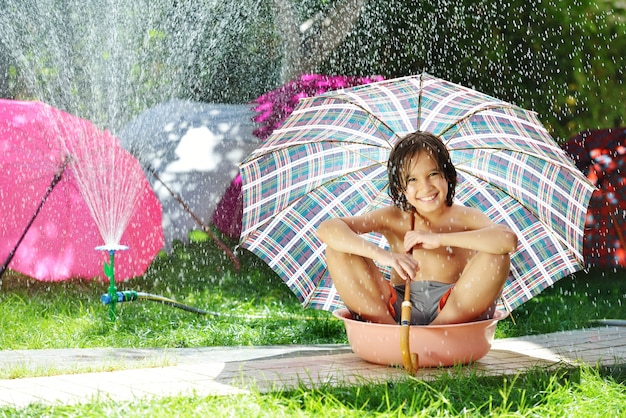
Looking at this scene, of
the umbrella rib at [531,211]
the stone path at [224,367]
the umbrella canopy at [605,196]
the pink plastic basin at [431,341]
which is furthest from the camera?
the umbrella canopy at [605,196]

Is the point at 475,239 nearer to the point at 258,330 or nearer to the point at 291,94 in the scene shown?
the point at 258,330

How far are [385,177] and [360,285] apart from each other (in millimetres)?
728

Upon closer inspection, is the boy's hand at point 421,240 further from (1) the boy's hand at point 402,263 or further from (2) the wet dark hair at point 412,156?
(2) the wet dark hair at point 412,156

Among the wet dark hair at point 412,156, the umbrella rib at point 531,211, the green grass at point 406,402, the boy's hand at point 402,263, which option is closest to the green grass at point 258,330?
the green grass at point 406,402

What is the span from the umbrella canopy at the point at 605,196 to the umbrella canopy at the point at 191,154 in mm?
2862

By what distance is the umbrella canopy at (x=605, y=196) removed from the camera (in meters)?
7.61

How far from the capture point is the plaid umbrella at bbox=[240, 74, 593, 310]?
3.88 m

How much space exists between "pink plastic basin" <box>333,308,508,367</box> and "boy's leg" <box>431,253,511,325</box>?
5 centimetres

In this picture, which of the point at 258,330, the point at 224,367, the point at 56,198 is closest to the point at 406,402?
the point at 224,367

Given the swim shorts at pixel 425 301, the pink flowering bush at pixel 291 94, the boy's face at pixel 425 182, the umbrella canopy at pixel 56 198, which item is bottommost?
the swim shorts at pixel 425 301

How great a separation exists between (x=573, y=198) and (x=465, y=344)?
85 cm

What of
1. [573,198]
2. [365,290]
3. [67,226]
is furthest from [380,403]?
[67,226]

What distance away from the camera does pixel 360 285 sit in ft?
12.2

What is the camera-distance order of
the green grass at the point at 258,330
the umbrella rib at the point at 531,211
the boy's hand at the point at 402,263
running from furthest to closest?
1. the umbrella rib at the point at 531,211
2. the boy's hand at the point at 402,263
3. the green grass at the point at 258,330
